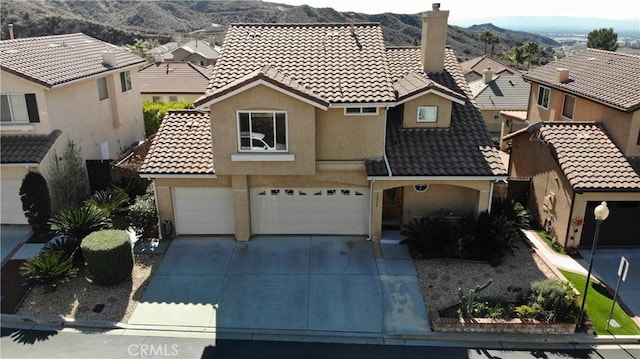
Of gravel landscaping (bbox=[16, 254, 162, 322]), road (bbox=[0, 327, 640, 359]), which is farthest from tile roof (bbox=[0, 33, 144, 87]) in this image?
road (bbox=[0, 327, 640, 359])

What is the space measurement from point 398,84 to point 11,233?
15724 mm

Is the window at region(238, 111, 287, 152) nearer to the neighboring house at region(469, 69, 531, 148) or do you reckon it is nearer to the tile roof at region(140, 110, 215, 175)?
the tile roof at region(140, 110, 215, 175)

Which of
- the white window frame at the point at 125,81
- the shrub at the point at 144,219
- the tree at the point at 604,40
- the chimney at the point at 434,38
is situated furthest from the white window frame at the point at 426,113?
the tree at the point at 604,40

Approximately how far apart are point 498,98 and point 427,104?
25431mm

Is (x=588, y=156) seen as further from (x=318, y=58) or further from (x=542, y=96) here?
(x=318, y=58)

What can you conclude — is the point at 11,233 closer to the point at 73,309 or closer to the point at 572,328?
the point at 73,309

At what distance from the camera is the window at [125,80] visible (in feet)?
82.0

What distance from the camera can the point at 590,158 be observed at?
57.3ft

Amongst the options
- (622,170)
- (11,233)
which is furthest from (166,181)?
(622,170)

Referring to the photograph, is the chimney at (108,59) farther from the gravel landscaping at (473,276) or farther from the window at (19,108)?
the gravel landscaping at (473,276)

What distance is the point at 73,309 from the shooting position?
13664 mm

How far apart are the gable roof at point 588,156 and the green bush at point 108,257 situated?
48.8 feet

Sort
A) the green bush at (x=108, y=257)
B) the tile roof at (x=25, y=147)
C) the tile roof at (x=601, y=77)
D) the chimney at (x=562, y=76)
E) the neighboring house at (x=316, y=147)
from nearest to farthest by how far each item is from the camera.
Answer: the green bush at (x=108, y=257) < the neighboring house at (x=316, y=147) < the tile roof at (x=25, y=147) < the tile roof at (x=601, y=77) < the chimney at (x=562, y=76)

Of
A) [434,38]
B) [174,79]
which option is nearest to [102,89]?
[434,38]
